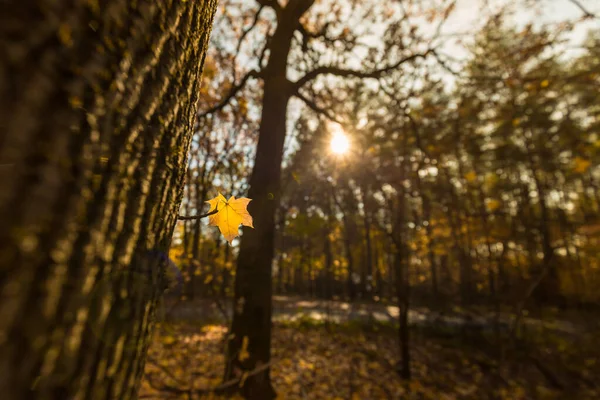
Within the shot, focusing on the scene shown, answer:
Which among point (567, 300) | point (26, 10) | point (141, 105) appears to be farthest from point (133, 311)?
point (567, 300)

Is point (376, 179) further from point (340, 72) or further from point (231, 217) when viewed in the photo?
point (231, 217)

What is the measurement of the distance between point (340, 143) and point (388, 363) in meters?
4.37

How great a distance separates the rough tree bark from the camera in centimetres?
36

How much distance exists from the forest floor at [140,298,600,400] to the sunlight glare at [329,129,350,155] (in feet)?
11.6

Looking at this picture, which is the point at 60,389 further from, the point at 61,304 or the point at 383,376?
the point at 383,376

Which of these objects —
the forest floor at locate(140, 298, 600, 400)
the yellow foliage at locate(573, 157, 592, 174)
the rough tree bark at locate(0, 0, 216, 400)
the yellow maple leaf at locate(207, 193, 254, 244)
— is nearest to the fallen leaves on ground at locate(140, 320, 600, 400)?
the forest floor at locate(140, 298, 600, 400)

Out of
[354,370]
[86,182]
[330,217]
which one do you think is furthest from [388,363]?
[86,182]

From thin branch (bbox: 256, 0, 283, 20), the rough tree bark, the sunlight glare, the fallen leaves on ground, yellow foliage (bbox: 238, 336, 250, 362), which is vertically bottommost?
the fallen leaves on ground

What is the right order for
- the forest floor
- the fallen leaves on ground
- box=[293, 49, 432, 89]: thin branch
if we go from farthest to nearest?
the forest floor, the fallen leaves on ground, box=[293, 49, 432, 89]: thin branch

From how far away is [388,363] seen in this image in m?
6.14

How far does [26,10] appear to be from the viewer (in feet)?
1.21

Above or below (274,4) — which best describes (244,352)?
below

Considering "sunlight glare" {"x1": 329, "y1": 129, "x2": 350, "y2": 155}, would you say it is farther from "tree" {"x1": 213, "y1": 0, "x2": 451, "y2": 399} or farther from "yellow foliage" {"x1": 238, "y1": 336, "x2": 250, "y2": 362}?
"yellow foliage" {"x1": 238, "y1": 336, "x2": 250, "y2": 362}

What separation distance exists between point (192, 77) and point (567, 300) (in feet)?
69.0
